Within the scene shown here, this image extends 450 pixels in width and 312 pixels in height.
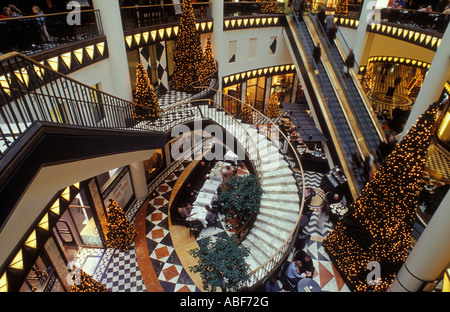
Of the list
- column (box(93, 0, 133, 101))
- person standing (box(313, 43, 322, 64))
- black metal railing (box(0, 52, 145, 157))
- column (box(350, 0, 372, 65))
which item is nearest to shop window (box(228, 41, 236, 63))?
person standing (box(313, 43, 322, 64))

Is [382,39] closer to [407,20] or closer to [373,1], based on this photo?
[373,1]

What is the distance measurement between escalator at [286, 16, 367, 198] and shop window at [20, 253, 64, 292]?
8.05 meters

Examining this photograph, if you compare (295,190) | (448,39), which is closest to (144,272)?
(295,190)

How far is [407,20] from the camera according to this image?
424 inches

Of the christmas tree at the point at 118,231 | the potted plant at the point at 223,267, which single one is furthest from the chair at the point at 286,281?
the christmas tree at the point at 118,231

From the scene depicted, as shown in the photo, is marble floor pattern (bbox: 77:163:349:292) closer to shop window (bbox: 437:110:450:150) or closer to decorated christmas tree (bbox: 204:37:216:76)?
decorated christmas tree (bbox: 204:37:216:76)

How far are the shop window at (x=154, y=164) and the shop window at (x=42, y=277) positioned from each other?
470 cm

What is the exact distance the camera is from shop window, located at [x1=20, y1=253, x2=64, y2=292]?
553cm

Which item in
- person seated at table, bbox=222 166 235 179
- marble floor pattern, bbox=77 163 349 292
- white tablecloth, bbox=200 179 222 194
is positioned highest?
white tablecloth, bbox=200 179 222 194

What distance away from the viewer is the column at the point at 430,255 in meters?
5.14

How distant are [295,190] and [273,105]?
26.5 feet

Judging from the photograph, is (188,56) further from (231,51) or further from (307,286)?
(307,286)

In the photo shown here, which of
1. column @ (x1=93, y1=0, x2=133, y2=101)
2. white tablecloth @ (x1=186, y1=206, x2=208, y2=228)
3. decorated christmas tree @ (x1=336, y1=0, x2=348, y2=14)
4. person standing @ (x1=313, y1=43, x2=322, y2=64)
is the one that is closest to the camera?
column @ (x1=93, y1=0, x2=133, y2=101)

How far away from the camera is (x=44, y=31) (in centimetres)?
603
